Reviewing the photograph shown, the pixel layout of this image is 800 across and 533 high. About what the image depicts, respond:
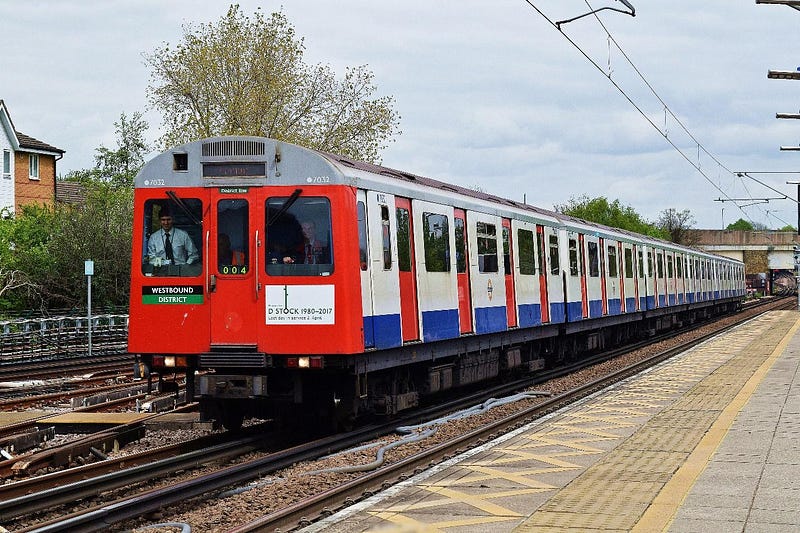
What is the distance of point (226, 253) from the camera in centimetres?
1237

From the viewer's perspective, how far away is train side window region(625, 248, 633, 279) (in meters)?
29.2

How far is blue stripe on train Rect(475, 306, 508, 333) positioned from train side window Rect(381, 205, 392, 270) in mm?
3503

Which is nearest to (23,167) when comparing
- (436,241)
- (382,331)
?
(436,241)

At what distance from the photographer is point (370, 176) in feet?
42.2

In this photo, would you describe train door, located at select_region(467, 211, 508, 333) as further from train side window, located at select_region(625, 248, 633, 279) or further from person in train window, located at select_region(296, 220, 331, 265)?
train side window, located at select_region(625, 248, 633, 279)

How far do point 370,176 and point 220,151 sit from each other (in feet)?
5.75

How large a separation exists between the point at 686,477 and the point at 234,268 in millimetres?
5664

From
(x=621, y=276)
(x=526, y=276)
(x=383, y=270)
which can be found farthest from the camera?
(x=621, y=276)

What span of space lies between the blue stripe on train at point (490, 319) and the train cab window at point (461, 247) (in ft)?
2.80

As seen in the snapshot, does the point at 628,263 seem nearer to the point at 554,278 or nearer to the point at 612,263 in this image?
the point at 612,263

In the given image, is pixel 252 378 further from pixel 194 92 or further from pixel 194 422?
pixel 194 92

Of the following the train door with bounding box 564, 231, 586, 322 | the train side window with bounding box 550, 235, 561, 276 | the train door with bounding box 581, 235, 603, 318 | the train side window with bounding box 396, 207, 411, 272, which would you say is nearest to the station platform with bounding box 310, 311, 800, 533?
the train side window with bounding box 396, 207, 411, 272

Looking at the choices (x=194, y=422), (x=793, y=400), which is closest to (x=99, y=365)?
(x=194, y=422)

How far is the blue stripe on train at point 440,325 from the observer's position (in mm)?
14305
